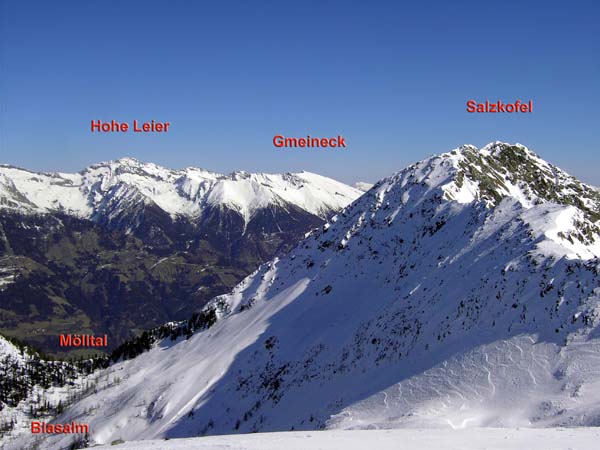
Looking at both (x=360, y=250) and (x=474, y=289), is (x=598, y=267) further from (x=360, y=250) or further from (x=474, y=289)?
(x=360, y=250)

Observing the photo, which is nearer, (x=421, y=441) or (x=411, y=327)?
(x=421, y=441)

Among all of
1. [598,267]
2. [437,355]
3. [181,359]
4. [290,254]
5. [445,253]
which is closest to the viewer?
[598,267]

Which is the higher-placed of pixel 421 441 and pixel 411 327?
pixel 411 327

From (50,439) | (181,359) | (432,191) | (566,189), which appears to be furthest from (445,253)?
(50,439)

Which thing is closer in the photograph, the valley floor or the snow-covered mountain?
the valley floor
